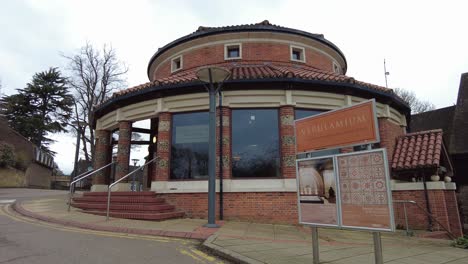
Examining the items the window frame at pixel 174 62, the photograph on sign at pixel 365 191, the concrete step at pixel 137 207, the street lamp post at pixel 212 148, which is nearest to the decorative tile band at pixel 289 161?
the street lamp post at pixel 212 148

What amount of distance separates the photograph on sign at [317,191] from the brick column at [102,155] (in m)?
11.3

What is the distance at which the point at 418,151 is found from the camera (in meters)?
10.1

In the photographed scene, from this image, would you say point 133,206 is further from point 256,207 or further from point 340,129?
point 340,129

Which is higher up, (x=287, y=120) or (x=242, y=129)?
(x=287, y=120)

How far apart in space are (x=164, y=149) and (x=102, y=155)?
15.2ft

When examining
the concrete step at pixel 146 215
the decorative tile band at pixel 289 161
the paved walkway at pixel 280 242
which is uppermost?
the decorative tile band at pixel 289 161

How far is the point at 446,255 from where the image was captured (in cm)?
604

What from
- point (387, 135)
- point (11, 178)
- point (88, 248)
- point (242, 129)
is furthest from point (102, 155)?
point (11, 178)

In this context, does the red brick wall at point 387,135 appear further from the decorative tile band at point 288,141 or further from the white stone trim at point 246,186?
the white stone trim at point 246,186

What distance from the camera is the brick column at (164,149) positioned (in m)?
10.8

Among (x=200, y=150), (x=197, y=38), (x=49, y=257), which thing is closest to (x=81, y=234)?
(x=49, y=257)

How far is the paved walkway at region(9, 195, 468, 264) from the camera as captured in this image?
529 centimetres

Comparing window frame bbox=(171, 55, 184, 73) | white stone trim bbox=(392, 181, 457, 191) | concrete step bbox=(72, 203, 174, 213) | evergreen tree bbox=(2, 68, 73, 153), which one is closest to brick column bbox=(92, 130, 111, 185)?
concrete step bbox=(72, 203, 174, 213)

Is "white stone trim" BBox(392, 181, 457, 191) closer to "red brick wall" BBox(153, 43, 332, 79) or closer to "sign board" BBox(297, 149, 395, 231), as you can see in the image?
"sign board" BBox(297, 149, 395, 231)
